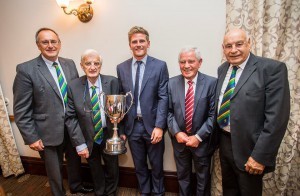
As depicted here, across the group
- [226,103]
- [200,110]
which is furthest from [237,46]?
[200,110]

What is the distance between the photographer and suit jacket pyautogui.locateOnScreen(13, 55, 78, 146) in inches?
73.0

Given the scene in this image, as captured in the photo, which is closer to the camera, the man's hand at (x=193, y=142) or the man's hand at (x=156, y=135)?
the man's hand at (x=193, y=142)

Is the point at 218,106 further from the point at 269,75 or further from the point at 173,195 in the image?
the point at 173,195

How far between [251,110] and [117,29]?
1611mm

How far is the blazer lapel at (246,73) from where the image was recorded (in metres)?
1.49

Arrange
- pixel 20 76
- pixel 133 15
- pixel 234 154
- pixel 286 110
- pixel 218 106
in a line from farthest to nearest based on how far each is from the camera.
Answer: pixel 133 15, pixel 20 76, pixel 218 106, pixel 234 154, pixel 286 110

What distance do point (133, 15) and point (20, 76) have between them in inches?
50.1

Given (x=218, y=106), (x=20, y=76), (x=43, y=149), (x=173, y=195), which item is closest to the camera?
(x=218, y=106)

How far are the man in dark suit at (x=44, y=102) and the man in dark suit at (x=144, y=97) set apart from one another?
0.63 m

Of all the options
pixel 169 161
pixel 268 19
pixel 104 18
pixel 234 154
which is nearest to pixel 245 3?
pixel 268 19

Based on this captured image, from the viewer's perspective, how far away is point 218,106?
172cm

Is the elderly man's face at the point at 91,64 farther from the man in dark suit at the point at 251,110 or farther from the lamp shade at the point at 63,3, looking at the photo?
the man in dark suit at the point at 251,110

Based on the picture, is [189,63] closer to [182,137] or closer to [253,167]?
[182,137]

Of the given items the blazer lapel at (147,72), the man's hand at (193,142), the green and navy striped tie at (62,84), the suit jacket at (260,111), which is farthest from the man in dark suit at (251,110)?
the green and navy striped tie at (62,84)
